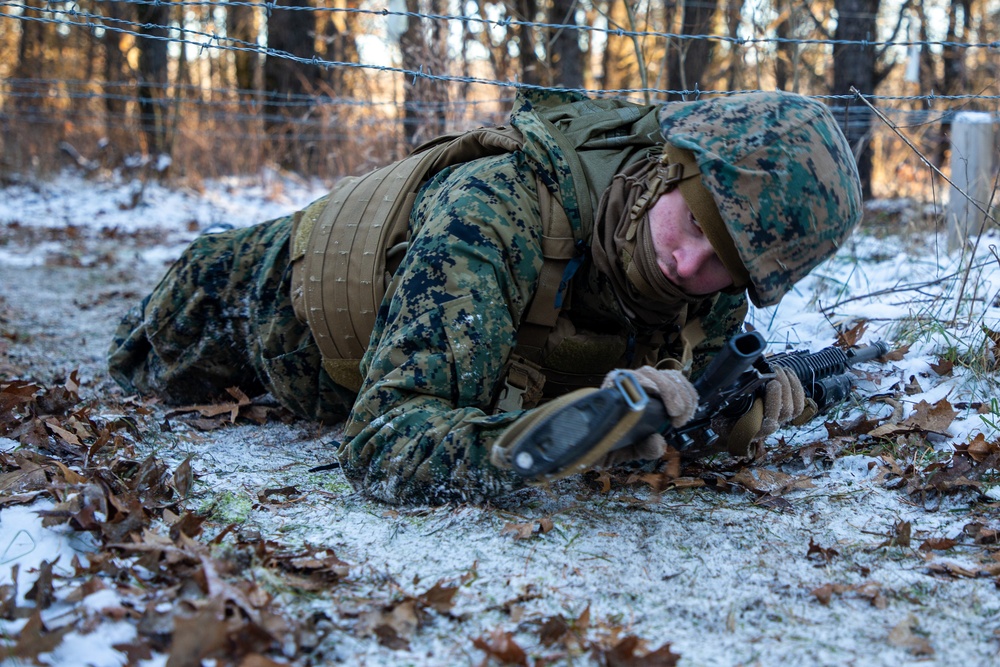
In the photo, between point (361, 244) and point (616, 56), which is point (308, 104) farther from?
point (616, 56)

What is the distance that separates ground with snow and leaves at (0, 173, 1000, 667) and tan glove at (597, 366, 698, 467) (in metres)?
0.24

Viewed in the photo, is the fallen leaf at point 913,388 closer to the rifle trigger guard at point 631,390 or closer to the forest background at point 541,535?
the forest background at point 541,535

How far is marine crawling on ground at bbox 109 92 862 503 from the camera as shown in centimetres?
215

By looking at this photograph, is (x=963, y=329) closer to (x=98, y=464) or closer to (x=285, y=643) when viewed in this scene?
(x=285, y=643)

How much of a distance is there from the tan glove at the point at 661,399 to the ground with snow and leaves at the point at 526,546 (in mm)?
237

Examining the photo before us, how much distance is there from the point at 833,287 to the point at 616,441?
8.54 ft

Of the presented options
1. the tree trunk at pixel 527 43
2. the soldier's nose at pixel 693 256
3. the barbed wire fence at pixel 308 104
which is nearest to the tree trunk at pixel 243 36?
the barbed wire fence at pixel 308 104

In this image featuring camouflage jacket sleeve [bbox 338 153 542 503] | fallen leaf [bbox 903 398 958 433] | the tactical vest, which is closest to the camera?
camouflage jacket sleeve [bbox 338 153 542 503]

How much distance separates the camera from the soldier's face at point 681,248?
7.29 ft

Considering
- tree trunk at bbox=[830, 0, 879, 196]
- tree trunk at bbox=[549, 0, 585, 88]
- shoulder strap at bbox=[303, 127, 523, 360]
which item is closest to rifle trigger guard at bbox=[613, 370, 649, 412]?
shoulder strap at bbox=[303, 127, 523, 360]

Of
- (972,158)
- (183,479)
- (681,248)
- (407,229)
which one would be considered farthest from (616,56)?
(183,479)

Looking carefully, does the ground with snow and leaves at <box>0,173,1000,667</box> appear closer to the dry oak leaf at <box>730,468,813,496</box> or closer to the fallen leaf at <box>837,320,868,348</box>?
the dry oak leaf at <box>730,468,813,496</box>

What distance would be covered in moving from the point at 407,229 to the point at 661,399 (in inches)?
46.6

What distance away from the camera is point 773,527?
215cm
